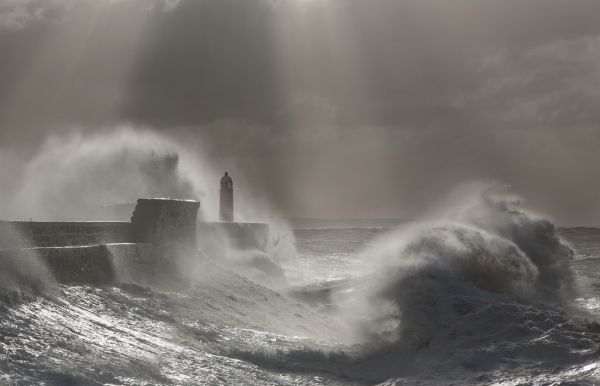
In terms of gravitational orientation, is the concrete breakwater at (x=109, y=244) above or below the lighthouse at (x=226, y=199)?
below

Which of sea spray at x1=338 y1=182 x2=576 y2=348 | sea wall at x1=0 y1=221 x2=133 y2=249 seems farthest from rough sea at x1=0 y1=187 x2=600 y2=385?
sea wall at x1=0 y1=221 x2=133 y2=249

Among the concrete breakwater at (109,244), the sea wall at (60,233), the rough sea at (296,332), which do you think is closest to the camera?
the rough sea at (296,332)

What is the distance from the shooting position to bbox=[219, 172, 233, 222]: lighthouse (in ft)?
68.2

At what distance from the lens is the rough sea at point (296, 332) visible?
602 centimetres

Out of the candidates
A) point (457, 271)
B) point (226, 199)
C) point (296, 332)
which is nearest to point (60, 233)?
point (296, 332)

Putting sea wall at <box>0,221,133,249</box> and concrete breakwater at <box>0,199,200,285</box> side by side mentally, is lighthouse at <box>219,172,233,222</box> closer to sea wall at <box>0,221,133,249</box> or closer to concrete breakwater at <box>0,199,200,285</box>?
concrete breakwater at <box>0,199,200,285</box>

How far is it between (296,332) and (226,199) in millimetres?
12225

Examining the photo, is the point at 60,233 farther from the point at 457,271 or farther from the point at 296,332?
the point at 457,271

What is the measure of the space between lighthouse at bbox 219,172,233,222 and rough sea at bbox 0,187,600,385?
7.86 metres

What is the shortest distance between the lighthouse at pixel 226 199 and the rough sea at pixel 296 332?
7.86 m

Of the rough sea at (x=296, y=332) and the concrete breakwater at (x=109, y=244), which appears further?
the concrete breakwater at (x=109, y=244)

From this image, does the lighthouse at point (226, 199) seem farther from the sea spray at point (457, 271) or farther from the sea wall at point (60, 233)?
the sea wall at point (60, 233)

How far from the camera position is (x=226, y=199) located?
821 inches

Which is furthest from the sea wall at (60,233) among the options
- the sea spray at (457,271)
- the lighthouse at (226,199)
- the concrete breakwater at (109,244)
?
the lighthouse at (226,199)
